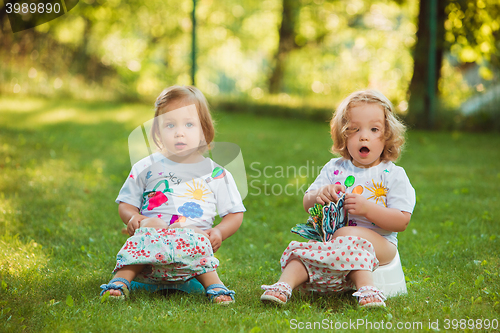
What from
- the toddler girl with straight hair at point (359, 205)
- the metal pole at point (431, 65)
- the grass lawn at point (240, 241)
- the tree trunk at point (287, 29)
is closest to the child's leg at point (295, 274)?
the toddler girl with straight hair at point (359, 205)

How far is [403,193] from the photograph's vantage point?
8.38ft

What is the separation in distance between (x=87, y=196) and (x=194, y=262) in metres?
2.32

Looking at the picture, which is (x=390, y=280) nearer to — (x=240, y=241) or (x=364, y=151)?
(x=364, y=151)

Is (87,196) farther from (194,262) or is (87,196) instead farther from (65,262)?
(194,262)

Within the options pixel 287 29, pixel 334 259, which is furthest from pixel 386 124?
pixel 287 29

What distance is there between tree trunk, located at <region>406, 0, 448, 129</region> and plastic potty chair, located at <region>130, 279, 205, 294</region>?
7598mm

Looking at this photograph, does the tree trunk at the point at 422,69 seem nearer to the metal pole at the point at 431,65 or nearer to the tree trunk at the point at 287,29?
the metal pole at the point at 431,65

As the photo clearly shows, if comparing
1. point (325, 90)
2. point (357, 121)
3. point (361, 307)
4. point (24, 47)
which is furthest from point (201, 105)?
point (24, 47)

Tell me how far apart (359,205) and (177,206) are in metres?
1.01

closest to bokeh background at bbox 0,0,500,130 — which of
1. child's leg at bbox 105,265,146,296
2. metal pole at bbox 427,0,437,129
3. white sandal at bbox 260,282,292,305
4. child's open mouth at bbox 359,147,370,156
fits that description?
metal pole at bbox 427,0,437,129

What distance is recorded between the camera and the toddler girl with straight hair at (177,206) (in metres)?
2.42

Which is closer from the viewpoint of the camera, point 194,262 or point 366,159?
point 194,262

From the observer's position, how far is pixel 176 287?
2.62 meters

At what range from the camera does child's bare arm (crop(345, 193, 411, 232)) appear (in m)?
2.44
